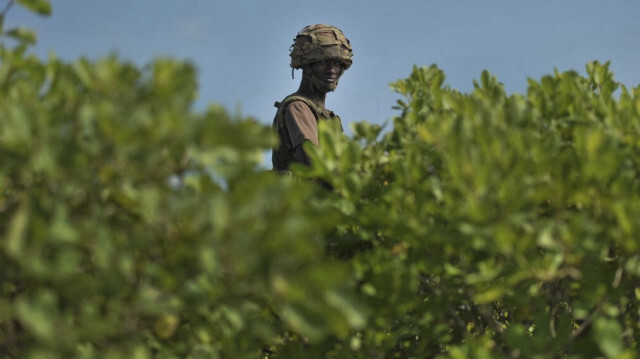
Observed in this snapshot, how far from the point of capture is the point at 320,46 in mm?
5801

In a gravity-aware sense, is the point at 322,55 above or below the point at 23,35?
above

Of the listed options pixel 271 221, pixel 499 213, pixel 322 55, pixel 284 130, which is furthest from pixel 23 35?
pixel 322 55

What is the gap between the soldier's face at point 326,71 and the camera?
5.83m

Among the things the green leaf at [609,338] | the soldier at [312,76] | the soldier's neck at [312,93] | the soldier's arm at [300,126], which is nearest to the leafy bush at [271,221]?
the green leaf at [609,338]

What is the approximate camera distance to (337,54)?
583 centimetres

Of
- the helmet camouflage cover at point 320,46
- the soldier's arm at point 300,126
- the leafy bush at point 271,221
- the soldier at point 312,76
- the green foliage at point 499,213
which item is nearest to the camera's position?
the leafy bush at point 271,221

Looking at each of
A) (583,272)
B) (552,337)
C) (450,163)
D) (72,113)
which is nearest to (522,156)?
(450,163)

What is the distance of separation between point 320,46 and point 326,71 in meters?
0.21

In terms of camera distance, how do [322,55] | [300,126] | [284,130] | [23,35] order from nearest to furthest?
[23,35]
[300,126]
[284,130]
[322,55]

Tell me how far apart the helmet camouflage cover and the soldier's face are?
54 mm

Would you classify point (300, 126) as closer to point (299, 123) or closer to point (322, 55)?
point (299, 123)

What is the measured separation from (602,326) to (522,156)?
0.71 meters

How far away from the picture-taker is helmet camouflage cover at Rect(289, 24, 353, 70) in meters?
5.80

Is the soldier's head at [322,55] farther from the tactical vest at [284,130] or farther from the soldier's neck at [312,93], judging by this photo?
the tactical vest at [284,130]
